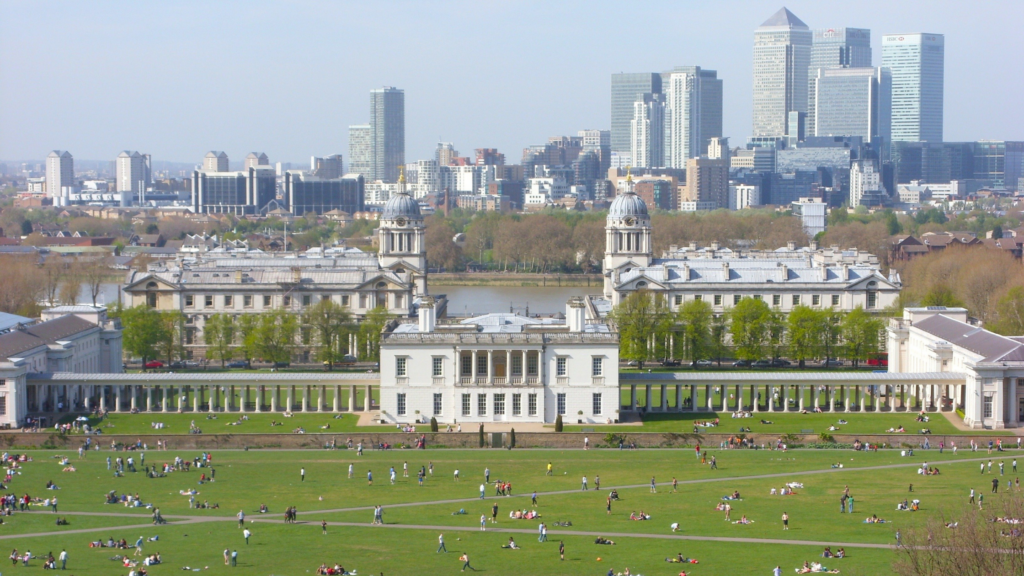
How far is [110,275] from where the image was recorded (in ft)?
532

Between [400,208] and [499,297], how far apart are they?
31.2 metres

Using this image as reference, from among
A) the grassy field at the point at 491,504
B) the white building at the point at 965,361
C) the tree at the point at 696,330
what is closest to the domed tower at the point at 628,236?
the tree at the point at 696,330

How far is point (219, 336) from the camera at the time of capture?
9838 cm

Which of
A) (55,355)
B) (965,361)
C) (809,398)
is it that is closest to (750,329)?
(809,398)

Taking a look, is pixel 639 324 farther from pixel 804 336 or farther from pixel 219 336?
pixel 219 336

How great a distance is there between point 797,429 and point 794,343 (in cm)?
2323

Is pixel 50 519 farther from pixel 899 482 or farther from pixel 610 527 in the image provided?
pixel 899 482

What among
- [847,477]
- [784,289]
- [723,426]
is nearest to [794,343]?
[784,289]

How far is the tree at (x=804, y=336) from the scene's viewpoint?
313 ft

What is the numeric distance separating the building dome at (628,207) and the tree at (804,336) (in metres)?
23.4

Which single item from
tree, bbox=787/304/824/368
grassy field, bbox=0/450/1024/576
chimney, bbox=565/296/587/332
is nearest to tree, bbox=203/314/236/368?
chimney, bbox=565/296/587/332

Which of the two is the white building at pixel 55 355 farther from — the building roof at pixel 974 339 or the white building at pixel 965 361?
the building roof at pixel 974 339

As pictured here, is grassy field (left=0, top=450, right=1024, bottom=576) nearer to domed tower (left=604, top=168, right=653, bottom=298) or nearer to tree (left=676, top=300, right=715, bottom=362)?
tree (left=676, top=300, right=715, bottom=362)

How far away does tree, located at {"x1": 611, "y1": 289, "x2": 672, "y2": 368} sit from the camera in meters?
95.1
